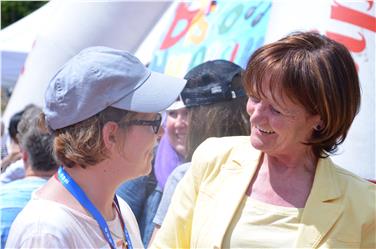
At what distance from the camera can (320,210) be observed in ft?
4.94

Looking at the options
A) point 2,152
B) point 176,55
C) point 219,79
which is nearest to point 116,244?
point 219,79

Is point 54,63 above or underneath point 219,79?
underneath

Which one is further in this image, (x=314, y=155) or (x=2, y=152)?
(x=2, y=152)

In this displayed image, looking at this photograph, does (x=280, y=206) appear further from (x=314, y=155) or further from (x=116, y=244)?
(x=116, y=244)

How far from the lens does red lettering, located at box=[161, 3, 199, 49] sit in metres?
4.18

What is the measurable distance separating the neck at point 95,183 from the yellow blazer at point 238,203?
18cm

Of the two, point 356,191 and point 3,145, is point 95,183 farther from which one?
point 3,145

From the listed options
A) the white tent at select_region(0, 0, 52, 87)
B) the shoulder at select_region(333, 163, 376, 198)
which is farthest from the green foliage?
the shoulder at select_region(333, 163, 376, 198)

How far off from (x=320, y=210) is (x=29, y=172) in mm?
1625

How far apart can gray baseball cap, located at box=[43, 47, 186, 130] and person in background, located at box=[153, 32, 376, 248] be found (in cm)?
22

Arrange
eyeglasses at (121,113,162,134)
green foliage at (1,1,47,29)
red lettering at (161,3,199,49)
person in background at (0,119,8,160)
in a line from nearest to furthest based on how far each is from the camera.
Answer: eyeglasses at (121,113,162,134) < red lettering at (161,3,199,49) < person in background at (0,119,8,160) < green foliage at (1,1,47,29)

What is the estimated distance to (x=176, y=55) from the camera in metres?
3.98

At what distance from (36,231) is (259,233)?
520mm

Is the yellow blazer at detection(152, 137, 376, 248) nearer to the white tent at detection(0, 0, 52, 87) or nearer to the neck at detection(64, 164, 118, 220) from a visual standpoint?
the neck at detection(64, 164, 118, 220)
